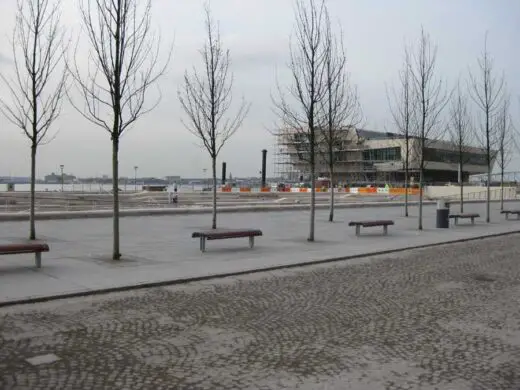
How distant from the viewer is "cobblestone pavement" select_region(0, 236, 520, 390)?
16.2 feet

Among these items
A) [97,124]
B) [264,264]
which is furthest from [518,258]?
[97,124]

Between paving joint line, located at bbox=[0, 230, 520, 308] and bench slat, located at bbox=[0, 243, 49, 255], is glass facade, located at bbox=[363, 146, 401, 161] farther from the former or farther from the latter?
bench slat, located at bbox=[0, 243, 49, 255]

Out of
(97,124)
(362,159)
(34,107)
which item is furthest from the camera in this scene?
(362,159)

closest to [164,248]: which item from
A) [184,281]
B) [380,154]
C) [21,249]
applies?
[184,281]

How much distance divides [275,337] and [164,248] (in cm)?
760

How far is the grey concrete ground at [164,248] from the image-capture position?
9289mm

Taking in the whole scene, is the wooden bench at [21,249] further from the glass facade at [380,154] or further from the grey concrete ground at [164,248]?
the glass facade at [380,154]

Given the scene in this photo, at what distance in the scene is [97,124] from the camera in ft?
39.5

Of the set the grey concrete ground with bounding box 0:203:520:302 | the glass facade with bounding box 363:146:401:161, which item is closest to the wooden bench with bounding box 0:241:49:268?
the grey concrete ground with bounding box 0:203:520:302

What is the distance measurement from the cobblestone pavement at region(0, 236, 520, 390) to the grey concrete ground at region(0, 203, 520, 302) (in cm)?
107

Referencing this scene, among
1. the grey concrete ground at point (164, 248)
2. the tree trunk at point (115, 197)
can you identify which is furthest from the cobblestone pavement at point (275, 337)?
the tree trunk at point (115, 197)

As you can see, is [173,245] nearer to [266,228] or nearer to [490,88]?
[266,228]

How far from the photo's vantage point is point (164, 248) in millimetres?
13430

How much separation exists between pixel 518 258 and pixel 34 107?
42.4 feet
